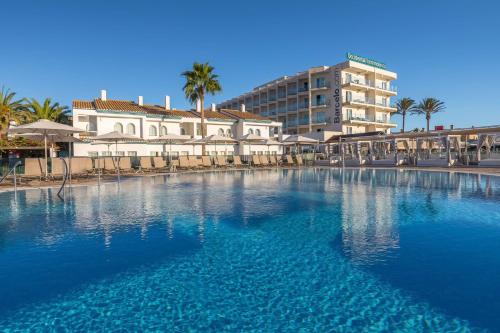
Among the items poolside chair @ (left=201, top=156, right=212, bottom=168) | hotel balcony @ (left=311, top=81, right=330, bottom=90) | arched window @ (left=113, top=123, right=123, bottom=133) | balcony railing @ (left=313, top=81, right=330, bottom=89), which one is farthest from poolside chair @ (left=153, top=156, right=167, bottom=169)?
balcony railing @ (left=313, top=81, right=330, bottom=89)

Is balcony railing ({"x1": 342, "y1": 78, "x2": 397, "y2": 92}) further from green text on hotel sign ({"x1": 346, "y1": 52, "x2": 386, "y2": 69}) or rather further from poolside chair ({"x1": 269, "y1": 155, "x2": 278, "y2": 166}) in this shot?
poolside chair ({"x1": 269, "y1": 155, "x2": 278, "y2": 166})

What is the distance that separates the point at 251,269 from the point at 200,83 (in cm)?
2992

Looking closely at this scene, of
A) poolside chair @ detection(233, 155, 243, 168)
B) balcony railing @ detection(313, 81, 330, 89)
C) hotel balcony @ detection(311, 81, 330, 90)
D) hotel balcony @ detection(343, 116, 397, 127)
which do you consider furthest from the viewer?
balcony railing @ detection(313, 81, 330, 89)

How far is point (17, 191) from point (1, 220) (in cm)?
566

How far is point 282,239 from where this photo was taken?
643cm

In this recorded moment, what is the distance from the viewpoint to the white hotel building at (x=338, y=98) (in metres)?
49.8

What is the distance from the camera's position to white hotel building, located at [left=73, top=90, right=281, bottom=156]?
27.7 m

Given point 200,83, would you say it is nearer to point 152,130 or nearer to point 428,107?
point 152,130

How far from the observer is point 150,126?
32.2 m

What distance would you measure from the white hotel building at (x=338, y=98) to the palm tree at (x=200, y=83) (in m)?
23.9

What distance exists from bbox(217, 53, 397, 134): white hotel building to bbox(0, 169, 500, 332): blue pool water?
4281cm

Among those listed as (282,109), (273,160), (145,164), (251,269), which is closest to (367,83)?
(282,109)

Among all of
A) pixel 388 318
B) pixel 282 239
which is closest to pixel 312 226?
pixel 282 239

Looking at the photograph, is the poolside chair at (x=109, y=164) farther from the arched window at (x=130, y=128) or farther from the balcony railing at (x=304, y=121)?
the balcony railing at (x=304, y=121)
